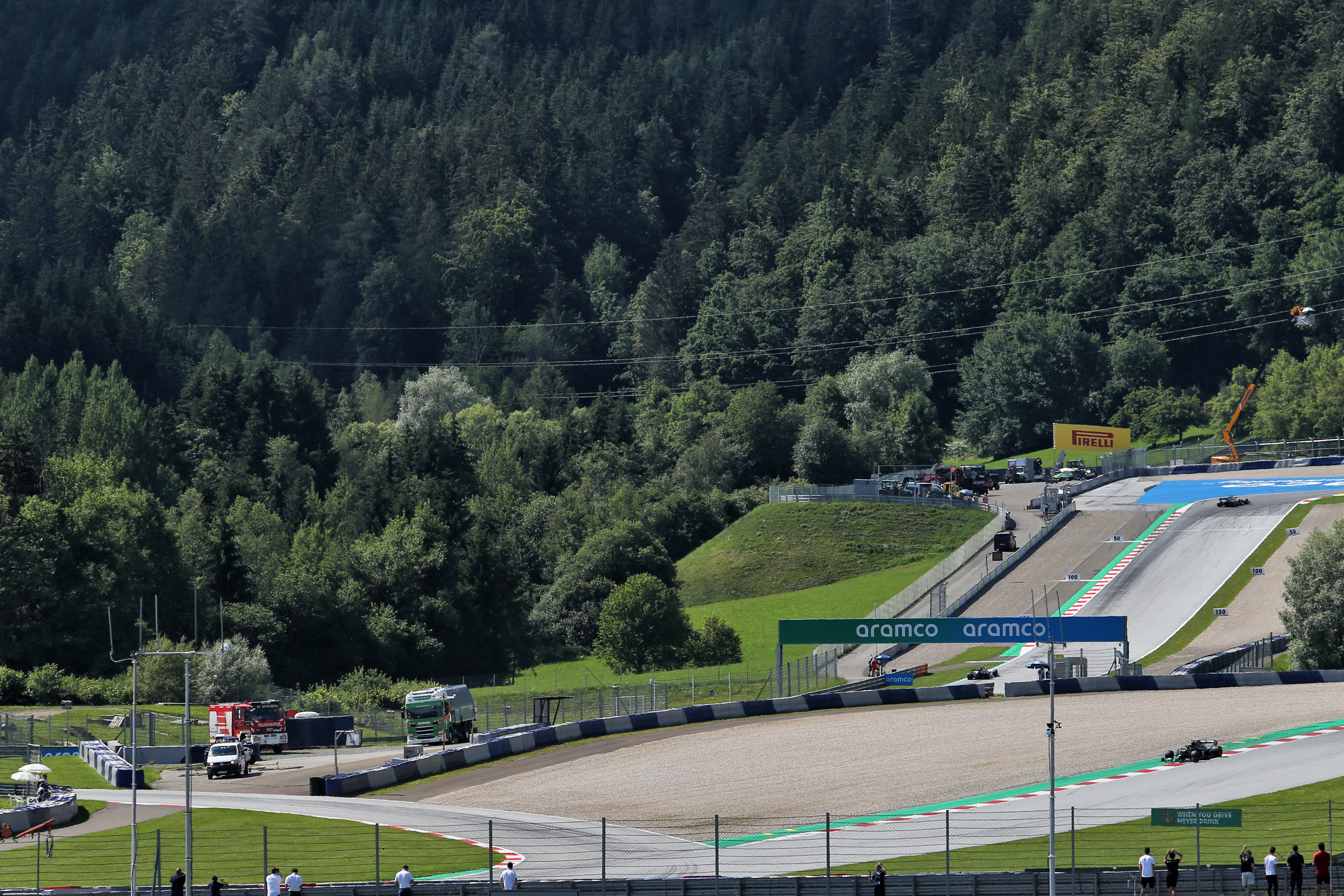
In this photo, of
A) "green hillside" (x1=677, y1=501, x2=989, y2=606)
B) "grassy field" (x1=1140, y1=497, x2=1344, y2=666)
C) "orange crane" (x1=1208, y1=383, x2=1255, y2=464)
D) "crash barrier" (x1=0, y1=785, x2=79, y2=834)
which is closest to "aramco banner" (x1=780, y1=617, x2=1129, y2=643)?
"grassy field" (x1=1140, y1=497, x2=1344, y2=666)

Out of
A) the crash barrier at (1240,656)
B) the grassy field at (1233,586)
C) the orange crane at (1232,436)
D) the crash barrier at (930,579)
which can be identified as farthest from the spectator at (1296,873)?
the orange crane at (1232,436)

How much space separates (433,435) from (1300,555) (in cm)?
9369

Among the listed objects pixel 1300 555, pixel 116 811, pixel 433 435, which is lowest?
pixel 116 811

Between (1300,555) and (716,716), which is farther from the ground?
(1300,555)

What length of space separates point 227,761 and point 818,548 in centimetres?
6275

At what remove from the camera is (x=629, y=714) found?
71875 millimetres

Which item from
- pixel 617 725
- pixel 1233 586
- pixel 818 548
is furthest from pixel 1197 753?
pixel 818 548

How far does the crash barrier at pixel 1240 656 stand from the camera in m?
76.2

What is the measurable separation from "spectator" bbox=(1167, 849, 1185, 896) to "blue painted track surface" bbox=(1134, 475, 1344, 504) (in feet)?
273

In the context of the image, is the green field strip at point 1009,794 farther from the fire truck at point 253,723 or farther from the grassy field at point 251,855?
the fire truck at point 253,723

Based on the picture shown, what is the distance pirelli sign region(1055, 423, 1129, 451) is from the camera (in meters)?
152

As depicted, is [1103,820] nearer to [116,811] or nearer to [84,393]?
[116,811]

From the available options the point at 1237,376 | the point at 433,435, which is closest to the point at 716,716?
the point at 433,435

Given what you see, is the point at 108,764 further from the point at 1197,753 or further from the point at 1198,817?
the point at 1198,817
